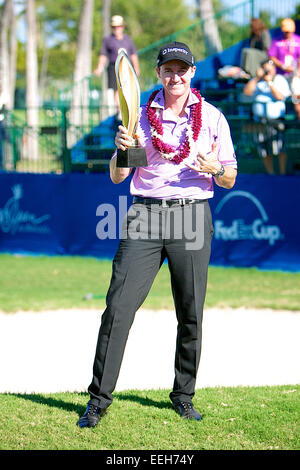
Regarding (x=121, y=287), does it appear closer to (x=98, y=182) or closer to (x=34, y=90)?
(x=98, y=182)

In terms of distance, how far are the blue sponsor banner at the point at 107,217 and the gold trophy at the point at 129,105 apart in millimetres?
5865

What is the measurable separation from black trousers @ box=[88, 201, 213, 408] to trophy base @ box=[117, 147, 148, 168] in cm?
37

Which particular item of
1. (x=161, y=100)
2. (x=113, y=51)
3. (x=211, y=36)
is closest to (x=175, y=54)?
(x=161, y=100)

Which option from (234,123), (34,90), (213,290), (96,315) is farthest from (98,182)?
(34,90)

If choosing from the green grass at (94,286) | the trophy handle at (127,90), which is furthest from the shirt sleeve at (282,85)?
the trophy handle at (127,90)

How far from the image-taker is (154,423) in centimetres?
480

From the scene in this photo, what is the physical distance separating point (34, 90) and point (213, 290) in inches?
983

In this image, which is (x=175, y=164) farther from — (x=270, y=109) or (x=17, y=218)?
(x=17, y=218)

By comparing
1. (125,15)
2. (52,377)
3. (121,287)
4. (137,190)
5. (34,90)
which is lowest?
(52,377)

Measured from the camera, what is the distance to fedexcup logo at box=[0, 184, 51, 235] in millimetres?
13430

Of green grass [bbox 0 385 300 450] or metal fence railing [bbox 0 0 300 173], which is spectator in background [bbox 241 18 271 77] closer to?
metal fence railing [bbox 0 0 300 173]

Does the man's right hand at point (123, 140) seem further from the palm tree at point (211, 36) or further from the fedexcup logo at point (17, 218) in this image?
the palm tree at point (211, 36)

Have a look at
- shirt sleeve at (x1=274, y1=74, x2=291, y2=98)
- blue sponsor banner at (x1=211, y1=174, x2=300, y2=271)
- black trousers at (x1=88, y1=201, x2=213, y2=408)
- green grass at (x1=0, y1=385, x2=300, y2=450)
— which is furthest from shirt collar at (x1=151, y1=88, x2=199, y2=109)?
shirt sleeve at (x1=274, y1=74, x2=291, y2=98)

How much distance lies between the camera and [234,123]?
12461mm
